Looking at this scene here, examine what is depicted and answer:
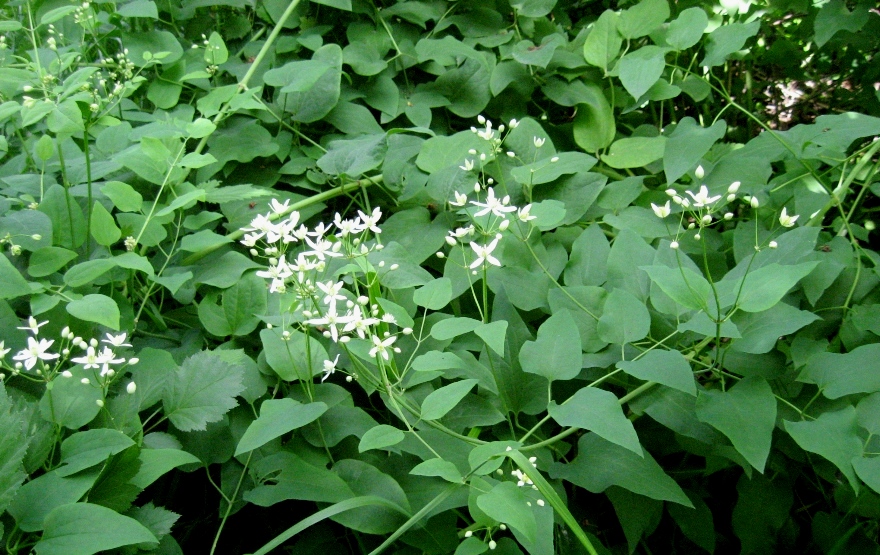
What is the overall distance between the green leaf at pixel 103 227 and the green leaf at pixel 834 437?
1.04 meters

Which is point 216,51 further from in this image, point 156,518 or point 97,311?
point 156,518

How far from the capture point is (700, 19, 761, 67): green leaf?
4.64ft

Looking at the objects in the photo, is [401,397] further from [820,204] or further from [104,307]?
[820,204]

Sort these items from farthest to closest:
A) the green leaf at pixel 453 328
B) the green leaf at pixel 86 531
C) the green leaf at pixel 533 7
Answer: the green leaf at pixel 533 7 < the green leaf at pixel 453 328 < the green leaf at pixel 86 531

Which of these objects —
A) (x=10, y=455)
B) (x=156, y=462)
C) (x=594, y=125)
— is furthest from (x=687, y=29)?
(x=10, y=455)

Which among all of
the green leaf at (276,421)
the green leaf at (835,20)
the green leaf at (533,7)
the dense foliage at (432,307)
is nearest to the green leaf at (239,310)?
the dense foliage at (432,307)

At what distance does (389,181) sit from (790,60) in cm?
119

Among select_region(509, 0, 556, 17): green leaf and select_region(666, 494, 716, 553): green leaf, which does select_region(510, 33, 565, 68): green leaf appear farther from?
select_region(666, 494, 716, 553): green leaf

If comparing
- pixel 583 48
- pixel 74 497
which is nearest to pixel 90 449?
pixel 74 497

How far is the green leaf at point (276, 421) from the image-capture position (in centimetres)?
84

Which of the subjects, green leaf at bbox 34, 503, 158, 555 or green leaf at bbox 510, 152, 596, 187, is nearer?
green leaf at bbox 34, 503, 158, 555

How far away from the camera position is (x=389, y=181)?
1.36 meters

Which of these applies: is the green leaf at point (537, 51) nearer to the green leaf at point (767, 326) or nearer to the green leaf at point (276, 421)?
the green leaf at point (767, 326)

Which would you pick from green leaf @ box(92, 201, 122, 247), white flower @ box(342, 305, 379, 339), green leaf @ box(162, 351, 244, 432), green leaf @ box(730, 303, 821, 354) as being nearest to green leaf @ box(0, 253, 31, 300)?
green leaf @ box(92, 201, 122, 247)
